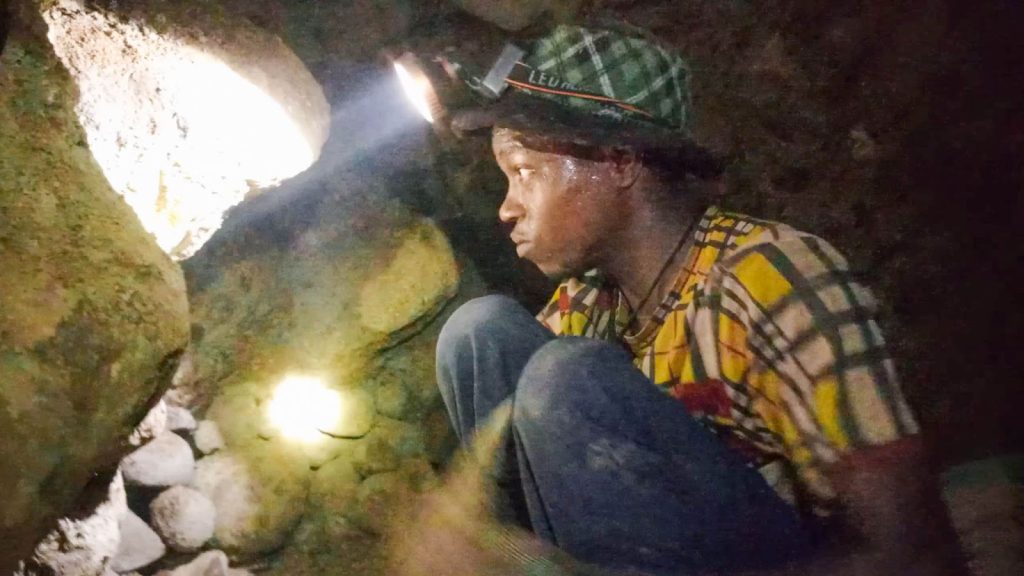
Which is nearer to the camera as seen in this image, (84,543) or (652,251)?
(652,251)

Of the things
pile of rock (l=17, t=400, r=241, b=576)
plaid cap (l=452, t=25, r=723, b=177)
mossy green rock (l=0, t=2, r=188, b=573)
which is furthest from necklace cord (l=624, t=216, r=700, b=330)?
pile of rock (l=17, t=400, r=241, b=576)

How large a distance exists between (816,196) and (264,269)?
1294 millimetres

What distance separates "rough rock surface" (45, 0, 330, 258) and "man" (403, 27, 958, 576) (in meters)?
0.41

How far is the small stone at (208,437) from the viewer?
1.73 metres

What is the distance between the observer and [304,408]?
1617mm

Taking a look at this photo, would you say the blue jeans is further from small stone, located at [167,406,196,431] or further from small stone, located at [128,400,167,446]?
small stone, located at [167,406,196,431]

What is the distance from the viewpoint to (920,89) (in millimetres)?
1182

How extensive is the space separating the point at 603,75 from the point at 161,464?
1344 mm

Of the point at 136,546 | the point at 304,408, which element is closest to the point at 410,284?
the point at 304,408

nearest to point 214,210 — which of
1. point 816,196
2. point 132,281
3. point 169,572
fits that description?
point 132,281

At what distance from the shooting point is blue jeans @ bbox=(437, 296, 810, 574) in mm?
920

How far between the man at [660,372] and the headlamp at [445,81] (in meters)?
0.03

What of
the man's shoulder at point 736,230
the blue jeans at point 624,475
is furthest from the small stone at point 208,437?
the man's shoulder at point 736,230

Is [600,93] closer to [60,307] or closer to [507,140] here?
[507,140]
